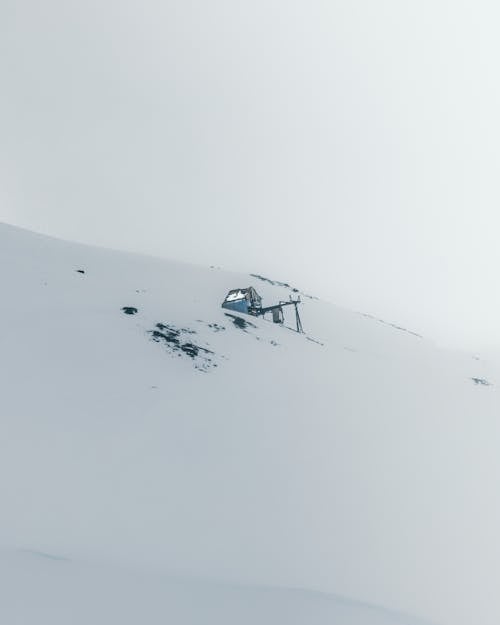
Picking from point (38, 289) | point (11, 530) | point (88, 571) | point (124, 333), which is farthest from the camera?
point (38, 289)

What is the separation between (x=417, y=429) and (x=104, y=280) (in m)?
24.2

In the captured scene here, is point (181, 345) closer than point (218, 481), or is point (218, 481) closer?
point (218, 481)

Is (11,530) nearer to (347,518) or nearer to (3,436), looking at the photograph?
(3,436)

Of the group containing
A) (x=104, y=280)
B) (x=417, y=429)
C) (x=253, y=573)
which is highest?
(x=104, y=280)

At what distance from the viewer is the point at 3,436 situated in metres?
14.3

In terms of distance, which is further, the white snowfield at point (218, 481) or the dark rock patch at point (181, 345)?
the dark rock patch at point (181, 345)

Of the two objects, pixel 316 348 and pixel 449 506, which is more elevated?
pixel 316 348

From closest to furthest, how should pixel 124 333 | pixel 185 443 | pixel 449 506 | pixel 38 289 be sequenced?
pixel 449 506
pixel 185 443
pixel 124 333
pixel 38 289

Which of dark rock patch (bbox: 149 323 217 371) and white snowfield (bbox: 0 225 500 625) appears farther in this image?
dark rock patch (bbox: 149 323 217 371)

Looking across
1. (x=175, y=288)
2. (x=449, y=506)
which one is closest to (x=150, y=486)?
(x=449, y=506)

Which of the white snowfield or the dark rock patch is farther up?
the dark rock patch

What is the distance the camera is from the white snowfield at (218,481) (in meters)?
10.0

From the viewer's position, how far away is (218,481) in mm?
14953

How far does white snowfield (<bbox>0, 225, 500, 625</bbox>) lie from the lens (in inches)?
394
